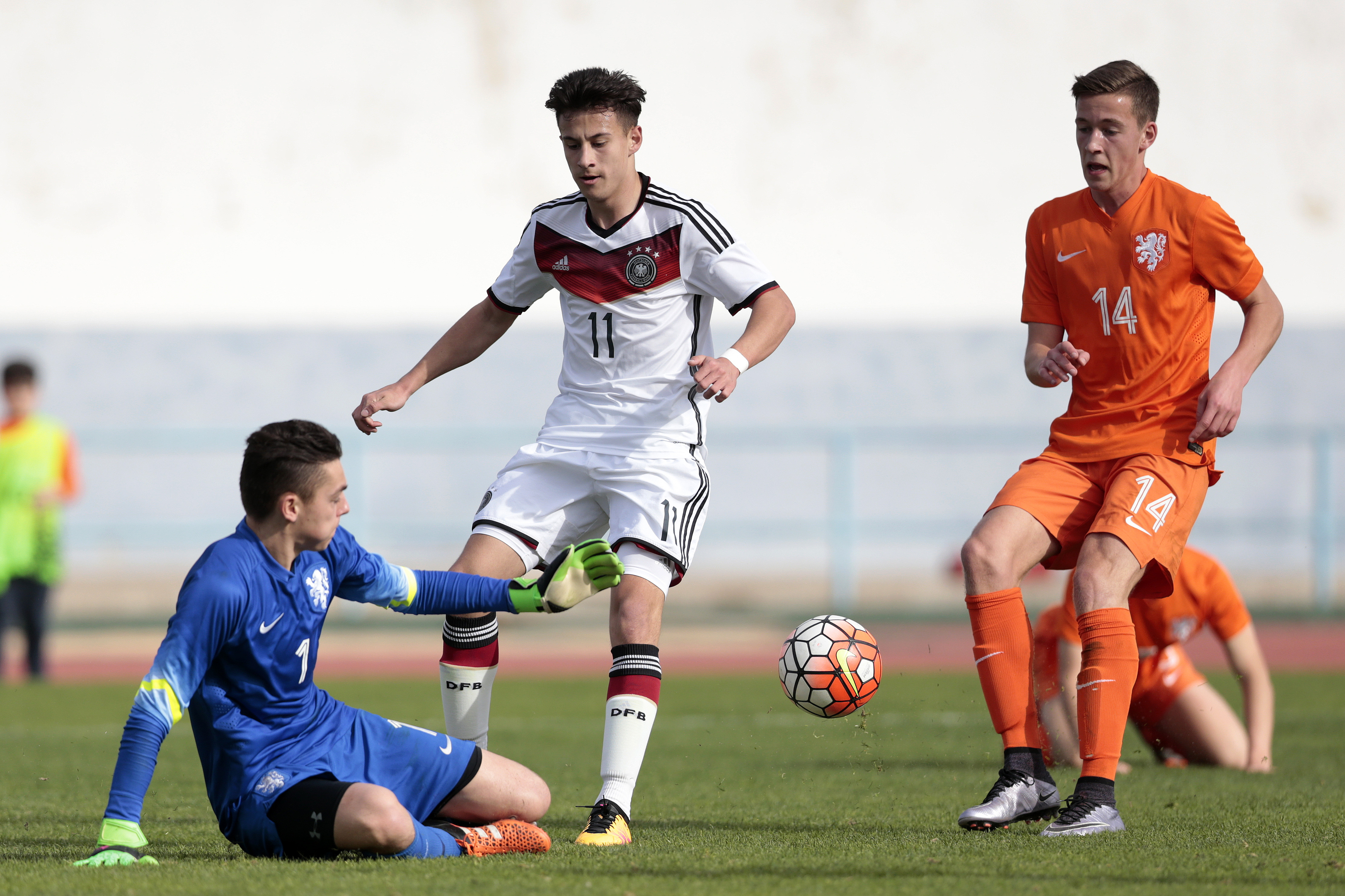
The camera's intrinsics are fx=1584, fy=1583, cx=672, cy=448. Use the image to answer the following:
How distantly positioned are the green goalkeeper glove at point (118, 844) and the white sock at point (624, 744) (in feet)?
4.42

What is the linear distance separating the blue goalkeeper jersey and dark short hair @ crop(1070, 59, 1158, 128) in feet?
7.92

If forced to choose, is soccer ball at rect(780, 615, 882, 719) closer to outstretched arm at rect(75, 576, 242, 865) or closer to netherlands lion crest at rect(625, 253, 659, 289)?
netherlands lion crest at rect(625, 253, 659, 289)

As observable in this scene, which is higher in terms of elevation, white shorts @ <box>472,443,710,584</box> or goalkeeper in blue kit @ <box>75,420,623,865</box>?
white shorts @ <box>472,443,710,584</box>

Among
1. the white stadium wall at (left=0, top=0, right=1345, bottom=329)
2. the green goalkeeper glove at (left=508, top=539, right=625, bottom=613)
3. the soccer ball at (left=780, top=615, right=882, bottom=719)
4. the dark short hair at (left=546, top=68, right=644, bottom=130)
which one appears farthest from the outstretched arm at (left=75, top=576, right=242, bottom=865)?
the white stadium wall at (left=0, top=0, right=1345, bottom=329)

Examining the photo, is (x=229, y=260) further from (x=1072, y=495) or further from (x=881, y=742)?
(x=1072, y=495)

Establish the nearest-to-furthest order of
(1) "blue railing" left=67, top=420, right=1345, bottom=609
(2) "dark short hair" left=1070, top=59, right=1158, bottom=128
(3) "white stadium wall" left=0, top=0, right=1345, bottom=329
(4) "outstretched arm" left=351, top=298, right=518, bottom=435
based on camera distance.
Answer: (2) "dark short hair" left=1070, top=59, right=1158, bottom=128, (4) "outstretched arm" left=351, top=298, right=518, bottom=435, (1) "blue railing" left=67, top=420, right=1345, bottom=609, (3) "white stadium wall" left=0, top=0, right=1345, bottom=329

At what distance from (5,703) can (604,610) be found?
8.01 metres

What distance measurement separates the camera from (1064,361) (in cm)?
490

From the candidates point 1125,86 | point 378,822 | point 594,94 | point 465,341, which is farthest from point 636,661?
point 1125,86

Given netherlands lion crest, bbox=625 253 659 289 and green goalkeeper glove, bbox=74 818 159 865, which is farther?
netherlands lion crest, bbox=625 253 659 289

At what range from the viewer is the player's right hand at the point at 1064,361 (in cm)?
488

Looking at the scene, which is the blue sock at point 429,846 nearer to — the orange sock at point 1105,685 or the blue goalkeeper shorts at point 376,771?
the blue goalkeeper shorts at point 376,771

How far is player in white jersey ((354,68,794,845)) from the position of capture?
16.3ft

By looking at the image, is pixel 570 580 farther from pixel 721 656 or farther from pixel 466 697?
pixel 721 656
